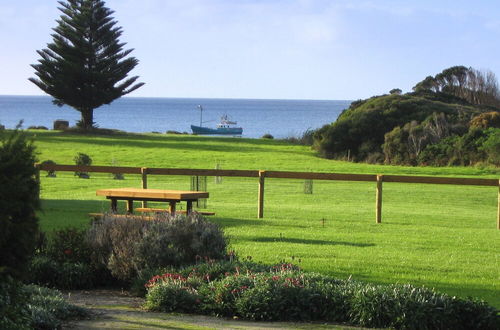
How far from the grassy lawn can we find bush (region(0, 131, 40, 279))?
0.70 meters

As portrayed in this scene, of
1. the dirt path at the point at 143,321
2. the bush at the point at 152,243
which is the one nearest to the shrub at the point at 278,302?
the dirt path at the point at 143,321

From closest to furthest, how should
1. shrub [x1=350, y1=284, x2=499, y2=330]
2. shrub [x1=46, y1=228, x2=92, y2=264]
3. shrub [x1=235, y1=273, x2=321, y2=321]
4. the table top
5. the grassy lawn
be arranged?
1. shrub [x1=350, y1=284, x2=499, y2=330]
2. shrub [x1=235, y1=273, x2=321, y2=321]
3. shrub [x1=46, y1=228, x2=92, y2=264]
4. the grassy lawn
5. the table top

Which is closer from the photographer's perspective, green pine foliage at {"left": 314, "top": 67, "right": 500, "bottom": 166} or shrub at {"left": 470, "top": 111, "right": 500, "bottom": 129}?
green pine foliage at {"left": 314, "top": 67, "right": 500, "bottom": 166}

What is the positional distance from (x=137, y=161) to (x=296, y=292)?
111 ft

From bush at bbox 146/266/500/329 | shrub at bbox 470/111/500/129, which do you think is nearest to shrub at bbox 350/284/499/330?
bush at bbox 146/266/500/329

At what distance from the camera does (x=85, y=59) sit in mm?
62938

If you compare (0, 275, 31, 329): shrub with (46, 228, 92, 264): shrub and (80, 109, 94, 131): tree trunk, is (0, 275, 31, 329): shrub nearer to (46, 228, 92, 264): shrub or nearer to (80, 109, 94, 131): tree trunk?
(46, 228, 92, 264): shrub

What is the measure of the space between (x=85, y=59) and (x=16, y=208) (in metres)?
58.3

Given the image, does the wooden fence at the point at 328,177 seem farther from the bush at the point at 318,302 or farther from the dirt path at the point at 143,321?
the dirt path at the point at 143,321

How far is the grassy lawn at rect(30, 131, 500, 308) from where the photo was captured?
12041 mm

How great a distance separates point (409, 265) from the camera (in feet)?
40.5

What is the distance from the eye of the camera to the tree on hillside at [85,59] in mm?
61812

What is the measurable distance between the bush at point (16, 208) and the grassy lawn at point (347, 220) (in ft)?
2.29

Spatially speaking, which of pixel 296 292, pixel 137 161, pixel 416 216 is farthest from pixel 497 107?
pixel 296 292
